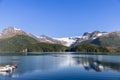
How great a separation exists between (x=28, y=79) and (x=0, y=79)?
3155 millimetres

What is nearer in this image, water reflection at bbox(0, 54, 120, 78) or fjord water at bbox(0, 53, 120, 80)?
fjord water at bbox(0, 53, 120, 80)

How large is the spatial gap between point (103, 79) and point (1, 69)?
16.6 metres

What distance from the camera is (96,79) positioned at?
89.9ft

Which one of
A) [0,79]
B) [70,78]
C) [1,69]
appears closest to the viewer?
[0,79]

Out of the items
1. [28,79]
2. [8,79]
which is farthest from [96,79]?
[8,79]

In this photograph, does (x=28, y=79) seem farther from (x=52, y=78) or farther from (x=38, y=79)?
(x=52, y=78)

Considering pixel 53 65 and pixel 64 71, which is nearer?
pixel 64 71

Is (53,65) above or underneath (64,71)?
above

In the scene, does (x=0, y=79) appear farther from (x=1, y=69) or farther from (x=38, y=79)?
(x=1, y=69)

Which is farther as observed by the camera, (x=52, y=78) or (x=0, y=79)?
(x=52, y=78)

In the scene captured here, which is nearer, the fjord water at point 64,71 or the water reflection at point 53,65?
the fjord water at point 64,71

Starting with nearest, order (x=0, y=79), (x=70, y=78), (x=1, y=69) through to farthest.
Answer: (x=0, y=79), (x=70, y=78), (x=1, y=69)

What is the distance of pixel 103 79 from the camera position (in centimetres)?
2752

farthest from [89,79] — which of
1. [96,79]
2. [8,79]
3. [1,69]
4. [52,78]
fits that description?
[1,69]
